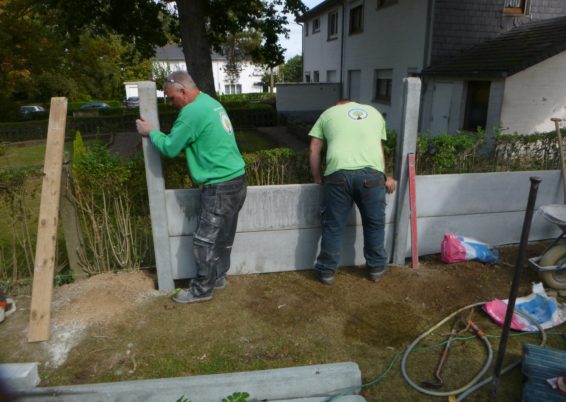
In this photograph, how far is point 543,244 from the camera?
4910mm

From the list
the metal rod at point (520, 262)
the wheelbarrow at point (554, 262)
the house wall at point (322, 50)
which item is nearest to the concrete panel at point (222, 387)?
the metal rod at point (520, 262)

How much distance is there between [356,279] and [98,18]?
10080 millimetres

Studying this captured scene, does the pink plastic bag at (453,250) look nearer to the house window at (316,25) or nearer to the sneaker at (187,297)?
the sneaker at (187,297)

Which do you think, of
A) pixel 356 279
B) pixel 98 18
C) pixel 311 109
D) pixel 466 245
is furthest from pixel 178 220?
pixel 311 109

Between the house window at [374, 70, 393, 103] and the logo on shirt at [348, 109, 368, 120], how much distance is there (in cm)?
1222

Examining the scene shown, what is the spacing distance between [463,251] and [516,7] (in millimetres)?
11237

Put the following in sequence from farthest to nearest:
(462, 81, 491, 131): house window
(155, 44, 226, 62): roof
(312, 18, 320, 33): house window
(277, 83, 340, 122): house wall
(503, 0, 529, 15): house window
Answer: (155, 44, 226, 62): roof
(312, 18, 320, 33): house window
(277, 83, 340, 122): house wall
(503, 0, 529, 15): house window
(462, 81, 491, 131): house window

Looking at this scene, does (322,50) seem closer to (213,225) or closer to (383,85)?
(383,85)

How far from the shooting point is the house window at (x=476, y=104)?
10.6m

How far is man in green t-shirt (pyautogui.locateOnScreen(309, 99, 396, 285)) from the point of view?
3.69 metres

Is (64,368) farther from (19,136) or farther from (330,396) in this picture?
(19,136)

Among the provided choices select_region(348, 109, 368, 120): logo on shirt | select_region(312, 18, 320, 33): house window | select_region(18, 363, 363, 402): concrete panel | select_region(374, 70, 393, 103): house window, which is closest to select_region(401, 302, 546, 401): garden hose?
select_region(18, 363, 363, 402): concrete panel

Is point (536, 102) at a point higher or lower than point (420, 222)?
higher

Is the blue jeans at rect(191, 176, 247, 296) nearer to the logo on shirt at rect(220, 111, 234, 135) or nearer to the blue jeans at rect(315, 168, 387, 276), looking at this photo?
the logo on shirt at rect(220, 111, 234, 135)
